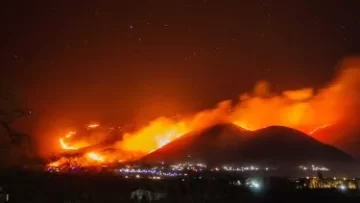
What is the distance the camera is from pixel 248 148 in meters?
182

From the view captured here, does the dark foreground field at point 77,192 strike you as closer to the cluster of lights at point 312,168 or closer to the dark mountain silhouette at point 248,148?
the cluster of lights at point 312,168

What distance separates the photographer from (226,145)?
614 ft

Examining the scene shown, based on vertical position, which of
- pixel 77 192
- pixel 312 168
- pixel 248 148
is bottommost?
pixel 77 192

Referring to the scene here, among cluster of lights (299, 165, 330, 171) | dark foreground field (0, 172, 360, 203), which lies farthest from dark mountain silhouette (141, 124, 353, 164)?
dark foreground field (0, 172, 360, 203)

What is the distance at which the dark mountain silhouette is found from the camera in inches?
6634

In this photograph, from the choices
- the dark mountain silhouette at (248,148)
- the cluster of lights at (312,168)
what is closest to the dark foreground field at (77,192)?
the cluster of lights at (312,168)

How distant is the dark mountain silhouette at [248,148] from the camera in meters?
168

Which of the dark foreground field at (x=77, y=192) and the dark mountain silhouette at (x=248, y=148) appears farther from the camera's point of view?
the dark mountain silhouette at (x=248, y=148)

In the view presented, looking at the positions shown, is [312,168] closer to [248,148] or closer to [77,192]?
[248,148]

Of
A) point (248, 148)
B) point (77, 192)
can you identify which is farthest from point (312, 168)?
point (77, 192)

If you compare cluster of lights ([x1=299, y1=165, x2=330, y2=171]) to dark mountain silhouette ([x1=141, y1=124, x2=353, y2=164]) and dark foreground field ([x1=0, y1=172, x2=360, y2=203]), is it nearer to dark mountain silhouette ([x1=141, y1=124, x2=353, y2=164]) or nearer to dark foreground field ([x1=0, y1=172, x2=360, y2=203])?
dark mountain silhouette ([x1=141, y1=124, x2=353, y2=164])

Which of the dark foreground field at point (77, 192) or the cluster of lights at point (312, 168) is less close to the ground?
the cluster of lights at point (312, 168)

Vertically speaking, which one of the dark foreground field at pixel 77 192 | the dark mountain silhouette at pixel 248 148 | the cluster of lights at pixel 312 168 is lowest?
the dark foreground field at pixel 77 192

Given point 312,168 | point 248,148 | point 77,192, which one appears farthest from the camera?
point 248,148
